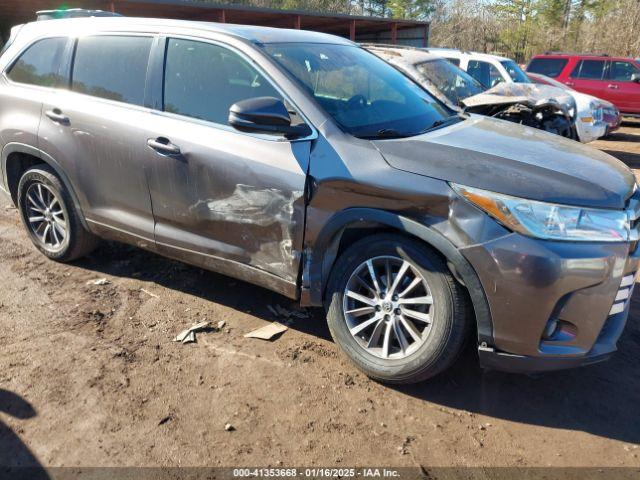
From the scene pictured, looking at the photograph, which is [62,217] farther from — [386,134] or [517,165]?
[517,165]

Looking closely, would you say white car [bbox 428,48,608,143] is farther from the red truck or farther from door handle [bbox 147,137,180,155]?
door handle [bbox 147,137,180,155]

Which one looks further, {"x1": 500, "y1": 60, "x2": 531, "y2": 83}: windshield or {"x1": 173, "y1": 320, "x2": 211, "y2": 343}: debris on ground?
{"x1": 500, "y1": 60, "x2": 531, "y2": 83}: windshield

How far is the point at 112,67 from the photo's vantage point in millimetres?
3945

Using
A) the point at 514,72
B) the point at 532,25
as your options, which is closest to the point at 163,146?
the point at 514,72

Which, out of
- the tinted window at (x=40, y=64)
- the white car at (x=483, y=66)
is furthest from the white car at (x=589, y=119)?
the tinted window at (x=40, y=64)

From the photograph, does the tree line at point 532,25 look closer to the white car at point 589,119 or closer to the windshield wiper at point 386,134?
the white car at point 589,119

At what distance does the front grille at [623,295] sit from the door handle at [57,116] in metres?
3.80

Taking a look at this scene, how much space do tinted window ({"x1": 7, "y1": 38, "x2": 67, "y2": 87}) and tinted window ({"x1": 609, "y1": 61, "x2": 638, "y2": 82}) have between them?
14964 millimetres

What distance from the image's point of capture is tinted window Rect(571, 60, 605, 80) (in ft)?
49.4

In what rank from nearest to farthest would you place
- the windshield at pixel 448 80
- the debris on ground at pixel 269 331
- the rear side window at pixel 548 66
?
1. the debris on ground at pixel 269 331
2. the windshield at pixel 448 80
3. the rear side window at pixel 548 66

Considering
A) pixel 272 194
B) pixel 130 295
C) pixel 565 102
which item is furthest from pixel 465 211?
pixel 565 102

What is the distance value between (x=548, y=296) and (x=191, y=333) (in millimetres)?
2229

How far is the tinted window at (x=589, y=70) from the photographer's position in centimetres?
1505

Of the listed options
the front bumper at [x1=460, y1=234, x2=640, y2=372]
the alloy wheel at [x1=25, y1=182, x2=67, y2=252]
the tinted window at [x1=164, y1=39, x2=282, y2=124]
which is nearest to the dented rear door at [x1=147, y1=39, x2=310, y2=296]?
the tinted window at [x1=164, y1=39, x2=282, y2=124]
